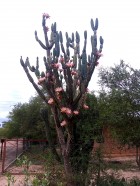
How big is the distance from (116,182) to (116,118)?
2.04 m

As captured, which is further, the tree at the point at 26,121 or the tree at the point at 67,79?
the tree at the point at 26,121

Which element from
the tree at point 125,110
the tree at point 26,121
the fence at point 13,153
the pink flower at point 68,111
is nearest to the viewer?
the pink flower at point 68,111

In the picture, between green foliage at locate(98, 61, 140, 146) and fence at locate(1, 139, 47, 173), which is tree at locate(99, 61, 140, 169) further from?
fence at locate(1, 139, 47, 173)

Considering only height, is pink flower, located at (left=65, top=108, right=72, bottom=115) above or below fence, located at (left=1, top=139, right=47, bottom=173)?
above

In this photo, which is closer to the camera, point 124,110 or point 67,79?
point 67,79

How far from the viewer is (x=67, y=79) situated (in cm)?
869

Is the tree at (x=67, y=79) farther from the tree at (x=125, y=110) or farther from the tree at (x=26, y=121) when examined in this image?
the tree at (x=26, y=121)

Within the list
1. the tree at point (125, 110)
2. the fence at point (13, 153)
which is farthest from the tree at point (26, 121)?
the tree at point (125, 110)

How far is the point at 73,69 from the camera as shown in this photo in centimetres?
895

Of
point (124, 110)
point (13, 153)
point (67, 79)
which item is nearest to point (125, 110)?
point (124, 110)

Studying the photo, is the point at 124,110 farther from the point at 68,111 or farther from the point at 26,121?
the point at 26,121

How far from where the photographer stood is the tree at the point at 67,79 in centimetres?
854

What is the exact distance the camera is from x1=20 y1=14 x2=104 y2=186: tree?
854 centimetres

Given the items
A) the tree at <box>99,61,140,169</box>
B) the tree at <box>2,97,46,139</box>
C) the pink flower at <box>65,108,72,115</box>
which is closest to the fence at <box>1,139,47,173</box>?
the tree at <box>2,97,46,139</box>
